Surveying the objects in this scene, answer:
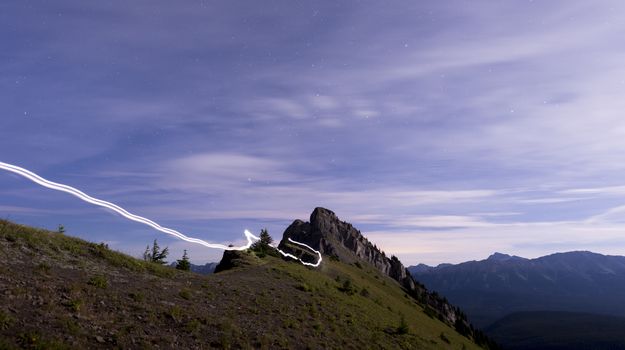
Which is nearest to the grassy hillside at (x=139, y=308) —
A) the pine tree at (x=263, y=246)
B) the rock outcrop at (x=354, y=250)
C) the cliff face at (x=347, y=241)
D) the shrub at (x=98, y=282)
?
the shrub at (x=98, y=282)

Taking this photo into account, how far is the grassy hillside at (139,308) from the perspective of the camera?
752 inches

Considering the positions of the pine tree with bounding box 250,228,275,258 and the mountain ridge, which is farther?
the mountain ridge

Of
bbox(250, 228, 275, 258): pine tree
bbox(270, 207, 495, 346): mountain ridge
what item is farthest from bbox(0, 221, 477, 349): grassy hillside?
bbox(270, 207, 495, 346): mountain ridge

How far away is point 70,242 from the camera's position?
3083cm

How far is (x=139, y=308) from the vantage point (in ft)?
78.3

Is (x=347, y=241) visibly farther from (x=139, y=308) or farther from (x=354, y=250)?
(x=139, y=308)

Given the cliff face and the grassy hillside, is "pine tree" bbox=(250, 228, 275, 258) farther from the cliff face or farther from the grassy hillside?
the cliff face

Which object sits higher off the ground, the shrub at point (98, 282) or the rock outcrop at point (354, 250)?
the rock outcrop at point (354, 250)

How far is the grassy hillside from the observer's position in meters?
19.1

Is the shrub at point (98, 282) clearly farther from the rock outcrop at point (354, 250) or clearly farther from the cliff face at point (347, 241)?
the cliff face at point (347, 241)

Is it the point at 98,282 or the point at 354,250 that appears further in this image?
the point at 354,250

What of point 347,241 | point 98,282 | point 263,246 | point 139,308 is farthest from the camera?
point 347,241

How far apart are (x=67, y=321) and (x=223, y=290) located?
A: 16703 millimetres

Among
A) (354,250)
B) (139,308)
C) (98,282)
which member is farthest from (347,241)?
(139,308)
